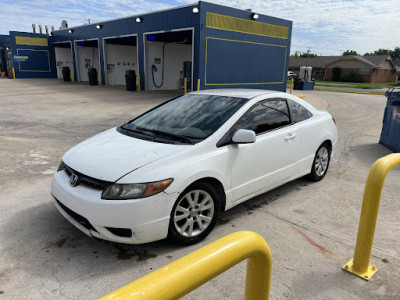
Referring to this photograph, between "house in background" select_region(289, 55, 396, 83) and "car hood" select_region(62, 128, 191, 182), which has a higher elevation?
"house in background" select_region(289, 55, 396, 83)

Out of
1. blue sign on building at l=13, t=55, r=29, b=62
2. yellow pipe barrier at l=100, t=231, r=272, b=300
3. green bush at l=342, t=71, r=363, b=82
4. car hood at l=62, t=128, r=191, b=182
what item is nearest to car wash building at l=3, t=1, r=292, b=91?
blue sign on building at l=13, t=55, r=29, b=62

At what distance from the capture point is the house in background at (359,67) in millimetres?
57688

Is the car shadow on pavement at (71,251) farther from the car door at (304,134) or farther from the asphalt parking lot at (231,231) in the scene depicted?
the car door at (304,134)

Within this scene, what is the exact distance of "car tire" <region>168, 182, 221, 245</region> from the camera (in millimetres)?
3094

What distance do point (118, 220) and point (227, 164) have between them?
1304 mm

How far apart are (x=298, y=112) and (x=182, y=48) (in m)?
21.2

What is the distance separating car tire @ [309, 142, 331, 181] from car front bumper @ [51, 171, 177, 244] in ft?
9.55

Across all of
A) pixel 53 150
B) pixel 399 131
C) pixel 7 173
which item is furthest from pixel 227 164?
pixel 399 131

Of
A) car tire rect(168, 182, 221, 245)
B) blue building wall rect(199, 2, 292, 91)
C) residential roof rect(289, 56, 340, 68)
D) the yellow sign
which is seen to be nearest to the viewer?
car tire rect(168, 182, 221, 245)

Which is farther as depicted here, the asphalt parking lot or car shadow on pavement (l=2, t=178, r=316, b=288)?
car shadow on pavement (l=2, t=178, r=316, b=288)

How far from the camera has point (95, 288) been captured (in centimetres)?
264

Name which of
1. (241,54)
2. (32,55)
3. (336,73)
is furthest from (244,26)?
(336,73)

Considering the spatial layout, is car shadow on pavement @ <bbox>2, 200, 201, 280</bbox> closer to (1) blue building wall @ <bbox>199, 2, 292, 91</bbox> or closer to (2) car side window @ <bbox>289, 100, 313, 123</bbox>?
(2) car side window @ <bbox>289, 100, 313, 123</bbox>

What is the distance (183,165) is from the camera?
3080 mm
